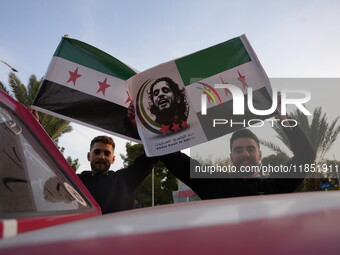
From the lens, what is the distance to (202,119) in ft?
12.4

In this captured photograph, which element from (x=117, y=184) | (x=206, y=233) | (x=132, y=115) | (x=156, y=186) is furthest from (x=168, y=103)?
(x=156, y=186)

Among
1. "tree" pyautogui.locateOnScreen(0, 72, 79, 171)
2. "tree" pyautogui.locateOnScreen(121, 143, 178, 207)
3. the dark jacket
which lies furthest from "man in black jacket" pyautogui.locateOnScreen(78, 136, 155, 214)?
"tree" pyautogui.locateOnScreen(121, 143, 178, 207)

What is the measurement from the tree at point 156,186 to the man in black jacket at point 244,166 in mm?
26409

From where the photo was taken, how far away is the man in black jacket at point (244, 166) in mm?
3354

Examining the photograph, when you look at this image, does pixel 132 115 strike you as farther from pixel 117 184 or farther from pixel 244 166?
pixel 244 166

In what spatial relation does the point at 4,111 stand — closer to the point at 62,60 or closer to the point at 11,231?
the point at 11,231

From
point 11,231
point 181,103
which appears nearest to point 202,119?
point 181,103

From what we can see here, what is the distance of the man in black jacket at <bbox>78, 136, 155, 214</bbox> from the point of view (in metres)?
3.50

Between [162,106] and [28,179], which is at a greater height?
[162,106]

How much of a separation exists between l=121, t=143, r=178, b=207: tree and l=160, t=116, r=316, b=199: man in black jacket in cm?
2641

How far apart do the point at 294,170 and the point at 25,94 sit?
15128 millimetres

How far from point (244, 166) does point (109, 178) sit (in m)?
1.53

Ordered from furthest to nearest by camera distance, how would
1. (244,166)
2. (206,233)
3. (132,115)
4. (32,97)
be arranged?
(32,97)
(132,115)
(244,166)
(206,233)

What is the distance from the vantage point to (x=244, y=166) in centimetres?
354
